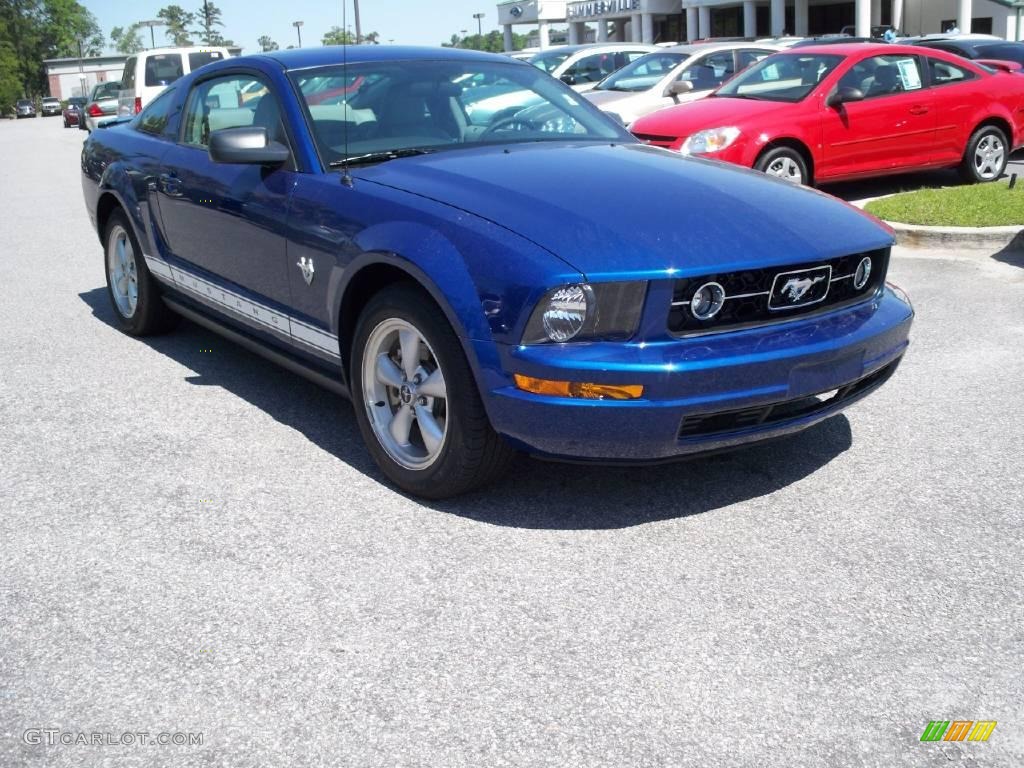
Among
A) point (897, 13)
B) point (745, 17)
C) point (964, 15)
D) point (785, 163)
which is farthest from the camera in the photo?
point (745, 17)

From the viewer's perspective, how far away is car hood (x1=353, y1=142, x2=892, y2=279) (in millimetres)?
3496

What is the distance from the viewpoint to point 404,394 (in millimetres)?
4020

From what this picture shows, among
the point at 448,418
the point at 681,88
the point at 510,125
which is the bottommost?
the point at 448,418

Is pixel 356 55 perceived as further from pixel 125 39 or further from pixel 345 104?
pixel 125 39

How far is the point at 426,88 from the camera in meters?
4.81

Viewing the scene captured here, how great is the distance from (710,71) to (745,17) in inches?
1284

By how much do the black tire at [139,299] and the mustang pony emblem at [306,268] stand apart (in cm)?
198

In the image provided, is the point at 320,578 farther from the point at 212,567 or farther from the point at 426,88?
the point at 426,88

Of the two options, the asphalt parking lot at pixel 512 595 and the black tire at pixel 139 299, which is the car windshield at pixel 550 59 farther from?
the asphalt parking lot at pixel 512 595

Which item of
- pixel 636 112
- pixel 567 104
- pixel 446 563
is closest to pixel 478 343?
pixel 446 563

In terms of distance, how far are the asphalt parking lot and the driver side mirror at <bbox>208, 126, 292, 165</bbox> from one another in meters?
1.16

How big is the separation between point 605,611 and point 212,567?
1.26 meters

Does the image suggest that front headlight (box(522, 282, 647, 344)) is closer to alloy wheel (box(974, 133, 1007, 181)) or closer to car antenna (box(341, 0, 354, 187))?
car antenna (box(341, 0, 354, 187))

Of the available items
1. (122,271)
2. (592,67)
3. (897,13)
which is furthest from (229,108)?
(897,13)
